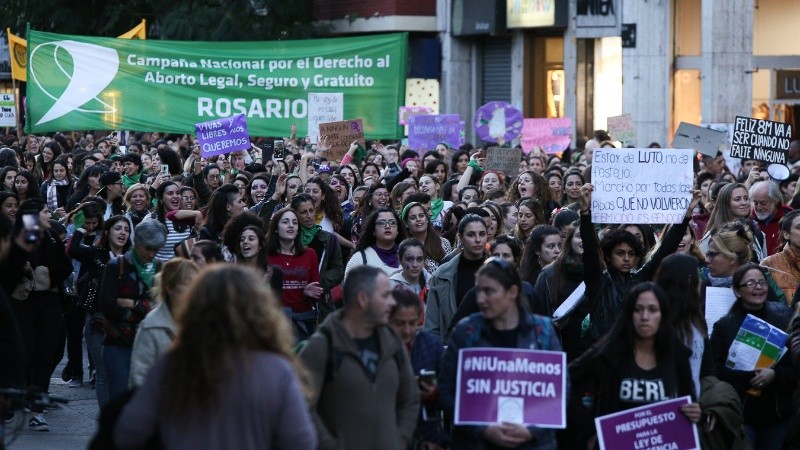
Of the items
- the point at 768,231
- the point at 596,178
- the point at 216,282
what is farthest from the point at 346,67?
the point at 216,282

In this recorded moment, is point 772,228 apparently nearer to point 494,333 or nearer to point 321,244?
point 321,244

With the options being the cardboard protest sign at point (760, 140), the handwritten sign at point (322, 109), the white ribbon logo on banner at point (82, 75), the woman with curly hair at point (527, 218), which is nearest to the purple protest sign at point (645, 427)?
the woman with curly hair at point (527, 218)

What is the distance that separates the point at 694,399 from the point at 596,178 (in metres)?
3.62

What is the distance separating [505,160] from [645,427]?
10.5m

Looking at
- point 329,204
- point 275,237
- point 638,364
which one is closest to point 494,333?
point 638,364

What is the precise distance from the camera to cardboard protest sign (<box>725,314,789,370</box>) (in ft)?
26.3

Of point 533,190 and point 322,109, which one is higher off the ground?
point 322,109

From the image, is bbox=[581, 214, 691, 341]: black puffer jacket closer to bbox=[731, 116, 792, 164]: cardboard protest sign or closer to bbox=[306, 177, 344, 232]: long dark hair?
bbox=[306, 177, 344, 232]: long dark hair

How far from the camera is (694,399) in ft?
23.1

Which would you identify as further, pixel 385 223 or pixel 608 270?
pixel 385 223

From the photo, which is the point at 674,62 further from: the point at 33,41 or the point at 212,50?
the point at 33,41

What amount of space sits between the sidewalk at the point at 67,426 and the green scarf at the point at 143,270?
1.28 meters

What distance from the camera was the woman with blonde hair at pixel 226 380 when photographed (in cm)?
465

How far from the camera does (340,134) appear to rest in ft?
61.4
